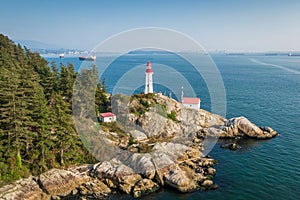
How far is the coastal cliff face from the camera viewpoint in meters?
24.3

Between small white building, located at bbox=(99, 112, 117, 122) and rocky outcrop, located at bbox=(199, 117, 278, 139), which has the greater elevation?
small white building, located at bbox=(99, 112, 117, 122)

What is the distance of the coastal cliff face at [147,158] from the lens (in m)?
24.3

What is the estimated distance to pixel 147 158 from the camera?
91.4 ft

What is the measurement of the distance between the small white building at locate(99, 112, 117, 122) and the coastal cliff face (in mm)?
1322

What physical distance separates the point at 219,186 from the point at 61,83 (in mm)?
29584

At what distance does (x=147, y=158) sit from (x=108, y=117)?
1304 centimetres

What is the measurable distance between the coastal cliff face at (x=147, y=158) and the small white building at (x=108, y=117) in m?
1.32

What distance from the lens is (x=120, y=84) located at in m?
83.6

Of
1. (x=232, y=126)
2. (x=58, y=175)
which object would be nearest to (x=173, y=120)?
(x=232, y=126)

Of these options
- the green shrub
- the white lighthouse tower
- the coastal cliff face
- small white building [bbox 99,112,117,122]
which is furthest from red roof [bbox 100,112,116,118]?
the white lighthouse tower

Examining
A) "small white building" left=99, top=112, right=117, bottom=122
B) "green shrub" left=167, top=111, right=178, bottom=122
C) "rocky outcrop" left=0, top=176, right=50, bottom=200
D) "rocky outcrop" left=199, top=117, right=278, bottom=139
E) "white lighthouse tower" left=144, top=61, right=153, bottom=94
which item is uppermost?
"white lighthouse tower" left=144, top=61, right=153, bottom=94

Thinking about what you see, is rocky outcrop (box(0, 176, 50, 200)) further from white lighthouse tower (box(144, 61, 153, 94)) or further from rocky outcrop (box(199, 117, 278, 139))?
white lighthouse tower (box(144, 61, 153, 94))

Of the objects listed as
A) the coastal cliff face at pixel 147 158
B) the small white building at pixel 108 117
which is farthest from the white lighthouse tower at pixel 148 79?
the small white building at pixel 108 117

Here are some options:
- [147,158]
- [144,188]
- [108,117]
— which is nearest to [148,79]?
[108,117]
